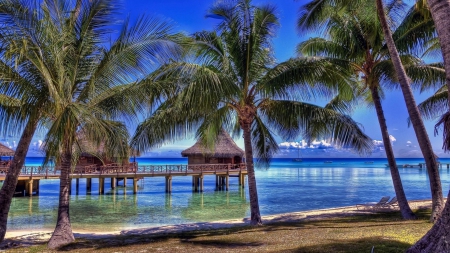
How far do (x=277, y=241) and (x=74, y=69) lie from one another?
540cm

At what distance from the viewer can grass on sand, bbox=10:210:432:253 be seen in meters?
5.96

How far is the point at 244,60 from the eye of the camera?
9.36m

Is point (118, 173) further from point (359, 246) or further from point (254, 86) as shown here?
point (359, 246)

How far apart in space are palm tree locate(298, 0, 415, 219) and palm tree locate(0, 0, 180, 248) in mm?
5170

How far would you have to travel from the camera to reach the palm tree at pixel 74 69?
6.82 metres

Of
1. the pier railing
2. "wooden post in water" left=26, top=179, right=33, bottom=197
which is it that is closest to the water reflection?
the pier railing

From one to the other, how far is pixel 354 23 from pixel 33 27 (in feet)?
26.2

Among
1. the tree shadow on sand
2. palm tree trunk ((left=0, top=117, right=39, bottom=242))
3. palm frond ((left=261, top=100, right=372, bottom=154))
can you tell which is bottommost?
the tree shadow on sand

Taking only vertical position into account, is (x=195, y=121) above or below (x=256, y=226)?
above

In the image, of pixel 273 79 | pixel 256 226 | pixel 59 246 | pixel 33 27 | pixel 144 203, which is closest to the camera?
pixel 33 27

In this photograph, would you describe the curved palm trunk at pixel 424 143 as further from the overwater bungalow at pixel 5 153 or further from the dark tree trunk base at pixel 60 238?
the overwater bungalow at pixel 5 153

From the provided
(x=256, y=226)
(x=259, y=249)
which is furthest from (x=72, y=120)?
(x=256, y=226)

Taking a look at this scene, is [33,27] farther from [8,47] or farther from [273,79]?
[273,79]

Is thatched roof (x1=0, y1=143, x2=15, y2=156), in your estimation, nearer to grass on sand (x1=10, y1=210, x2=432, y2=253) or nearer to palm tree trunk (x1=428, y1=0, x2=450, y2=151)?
grass on sand (x1=10, y1=210, x2=432, y2=253)
